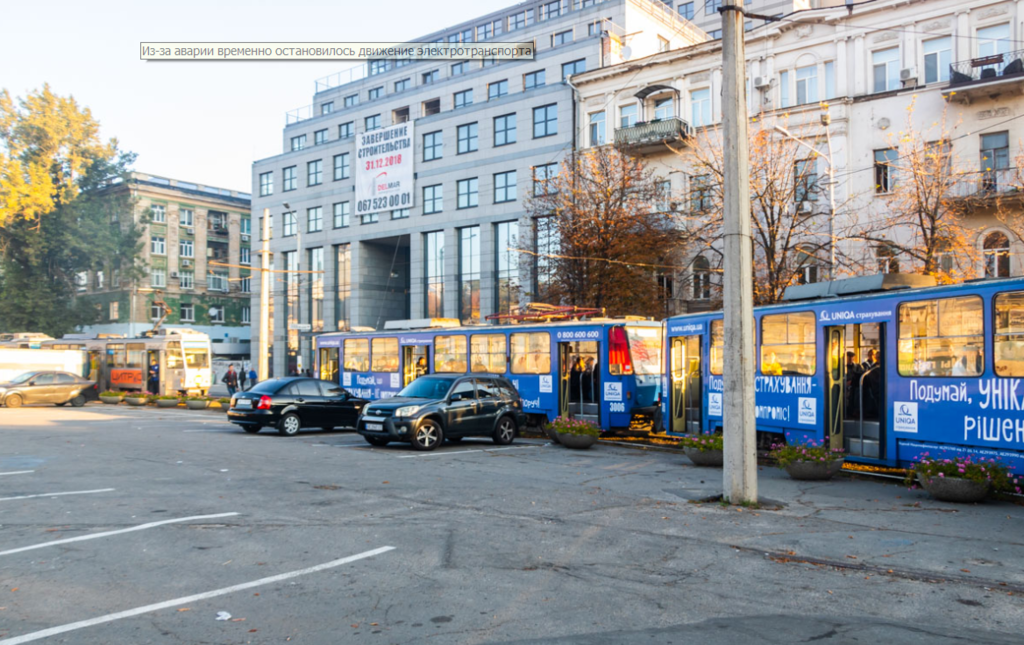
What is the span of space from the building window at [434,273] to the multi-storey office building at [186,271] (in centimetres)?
2275

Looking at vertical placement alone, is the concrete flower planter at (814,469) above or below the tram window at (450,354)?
below

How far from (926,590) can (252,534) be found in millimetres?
6225

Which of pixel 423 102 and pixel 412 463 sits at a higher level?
pixel 423 102

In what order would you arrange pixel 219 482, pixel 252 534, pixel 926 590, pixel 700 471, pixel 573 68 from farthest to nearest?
1. pixel 573 68
2. pixel 700 471
3. pixel 219 482
4. pixel 252 534
5. pixel 926 590

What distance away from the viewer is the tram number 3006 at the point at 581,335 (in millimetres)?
22273

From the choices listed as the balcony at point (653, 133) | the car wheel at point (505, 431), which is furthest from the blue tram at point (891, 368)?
the balcony at point (653, 133)

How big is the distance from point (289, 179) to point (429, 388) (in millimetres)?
46595

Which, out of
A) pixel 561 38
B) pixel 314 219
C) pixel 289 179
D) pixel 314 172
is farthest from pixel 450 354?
pixel 289 179

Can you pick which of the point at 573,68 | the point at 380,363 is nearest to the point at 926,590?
the point at 380,363

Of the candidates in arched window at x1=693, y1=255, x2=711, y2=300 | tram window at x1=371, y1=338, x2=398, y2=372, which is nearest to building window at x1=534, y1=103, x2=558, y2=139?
arched window at x1=693, y1=255, x2=711, y2=300

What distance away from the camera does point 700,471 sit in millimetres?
14312

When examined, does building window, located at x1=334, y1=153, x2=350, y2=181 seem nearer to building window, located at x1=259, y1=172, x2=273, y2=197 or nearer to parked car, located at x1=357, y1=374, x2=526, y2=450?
building window, located at x1=259, y1=172, x2=273, y2=197

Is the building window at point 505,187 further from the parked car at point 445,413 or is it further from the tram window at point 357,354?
the parked car at point 445,413

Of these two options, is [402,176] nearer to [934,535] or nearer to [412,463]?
[412,463]
